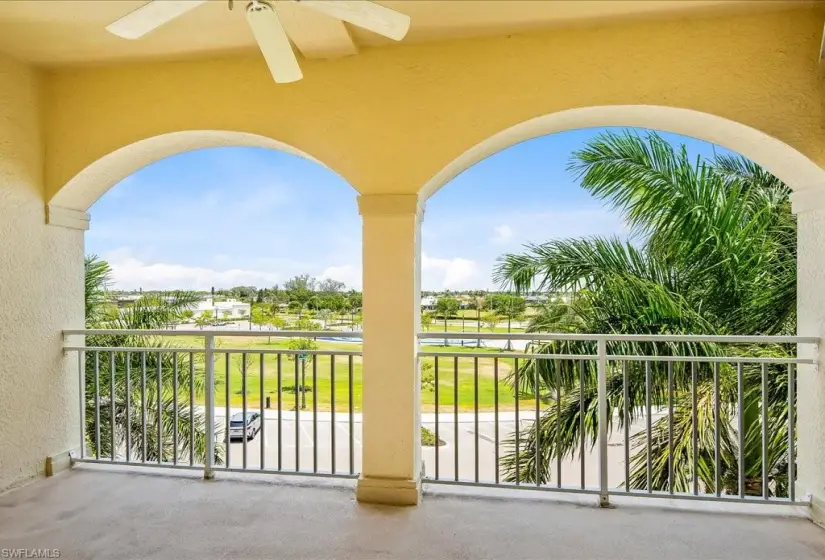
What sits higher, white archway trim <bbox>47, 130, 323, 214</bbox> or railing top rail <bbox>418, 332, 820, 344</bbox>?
white archway trim <bbox>47, 130, 323, 214</bbox>

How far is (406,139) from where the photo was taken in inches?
98.8

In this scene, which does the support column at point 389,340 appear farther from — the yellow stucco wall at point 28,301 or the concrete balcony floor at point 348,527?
the yellow stucco wall at point 28,301

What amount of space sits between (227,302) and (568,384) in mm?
4144

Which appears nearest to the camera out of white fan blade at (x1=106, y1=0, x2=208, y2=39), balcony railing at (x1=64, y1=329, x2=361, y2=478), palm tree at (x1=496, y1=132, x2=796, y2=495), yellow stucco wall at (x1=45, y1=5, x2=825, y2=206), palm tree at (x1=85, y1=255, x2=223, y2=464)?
white fan blade at (x1=106, y1=0, x2=208, y2=39)

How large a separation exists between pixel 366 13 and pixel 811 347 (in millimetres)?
2655

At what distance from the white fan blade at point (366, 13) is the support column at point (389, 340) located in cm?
93

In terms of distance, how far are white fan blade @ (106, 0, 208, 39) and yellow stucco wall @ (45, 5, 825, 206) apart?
96cm

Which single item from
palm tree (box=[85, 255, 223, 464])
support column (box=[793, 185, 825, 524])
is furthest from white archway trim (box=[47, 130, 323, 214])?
support column (box=[793, 185, 825, 524])

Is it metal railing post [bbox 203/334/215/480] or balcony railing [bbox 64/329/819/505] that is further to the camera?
metal railing post [bbox 203/334/215/480]

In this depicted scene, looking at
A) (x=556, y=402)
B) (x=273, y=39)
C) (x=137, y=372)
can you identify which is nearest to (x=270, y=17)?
(x=273, y=39)

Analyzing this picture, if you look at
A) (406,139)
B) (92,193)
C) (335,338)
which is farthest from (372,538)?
(92,193)

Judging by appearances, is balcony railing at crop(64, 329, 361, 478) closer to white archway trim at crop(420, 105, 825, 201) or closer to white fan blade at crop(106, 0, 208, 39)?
white archway trim at crop(420, 105, 825, 201)

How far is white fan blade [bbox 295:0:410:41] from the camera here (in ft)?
5.11

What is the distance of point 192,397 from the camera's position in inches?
127
